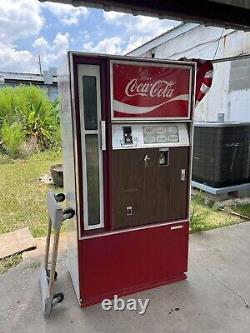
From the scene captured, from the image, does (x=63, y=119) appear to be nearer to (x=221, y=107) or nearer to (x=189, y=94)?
(x=189, y=94)

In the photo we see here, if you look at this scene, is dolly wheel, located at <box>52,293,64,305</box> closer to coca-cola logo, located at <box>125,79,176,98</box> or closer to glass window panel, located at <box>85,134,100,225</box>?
glass window panel, located at <box>85,134,100,225</box>

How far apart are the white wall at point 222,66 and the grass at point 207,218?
1730mm

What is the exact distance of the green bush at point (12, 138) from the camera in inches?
320

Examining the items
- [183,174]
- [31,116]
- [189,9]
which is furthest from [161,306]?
[31,116]

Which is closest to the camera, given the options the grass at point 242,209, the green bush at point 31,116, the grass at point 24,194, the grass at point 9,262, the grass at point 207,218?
the grass at point 9,262

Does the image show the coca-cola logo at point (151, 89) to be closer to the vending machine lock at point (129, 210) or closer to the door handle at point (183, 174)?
the door handle at point (183, 174)

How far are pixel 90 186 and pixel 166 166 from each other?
2.01ft

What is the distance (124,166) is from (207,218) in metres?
2.19

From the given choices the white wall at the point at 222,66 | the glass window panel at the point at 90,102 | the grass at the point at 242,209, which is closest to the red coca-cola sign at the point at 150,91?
the glass window panel at the point at 90,102

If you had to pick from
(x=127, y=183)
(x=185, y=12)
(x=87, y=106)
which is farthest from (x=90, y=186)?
(x=185, y=12)

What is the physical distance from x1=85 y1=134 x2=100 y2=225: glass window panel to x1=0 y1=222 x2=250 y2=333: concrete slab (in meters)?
0.71

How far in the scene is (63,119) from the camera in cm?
212

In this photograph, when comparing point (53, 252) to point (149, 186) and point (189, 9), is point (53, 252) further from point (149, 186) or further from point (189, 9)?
point (189, 9)

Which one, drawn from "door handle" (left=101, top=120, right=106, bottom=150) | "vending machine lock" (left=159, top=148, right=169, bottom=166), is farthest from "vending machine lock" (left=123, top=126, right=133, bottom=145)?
"vending machine lock" (left=159, top=148, right=169, bottom=166)
